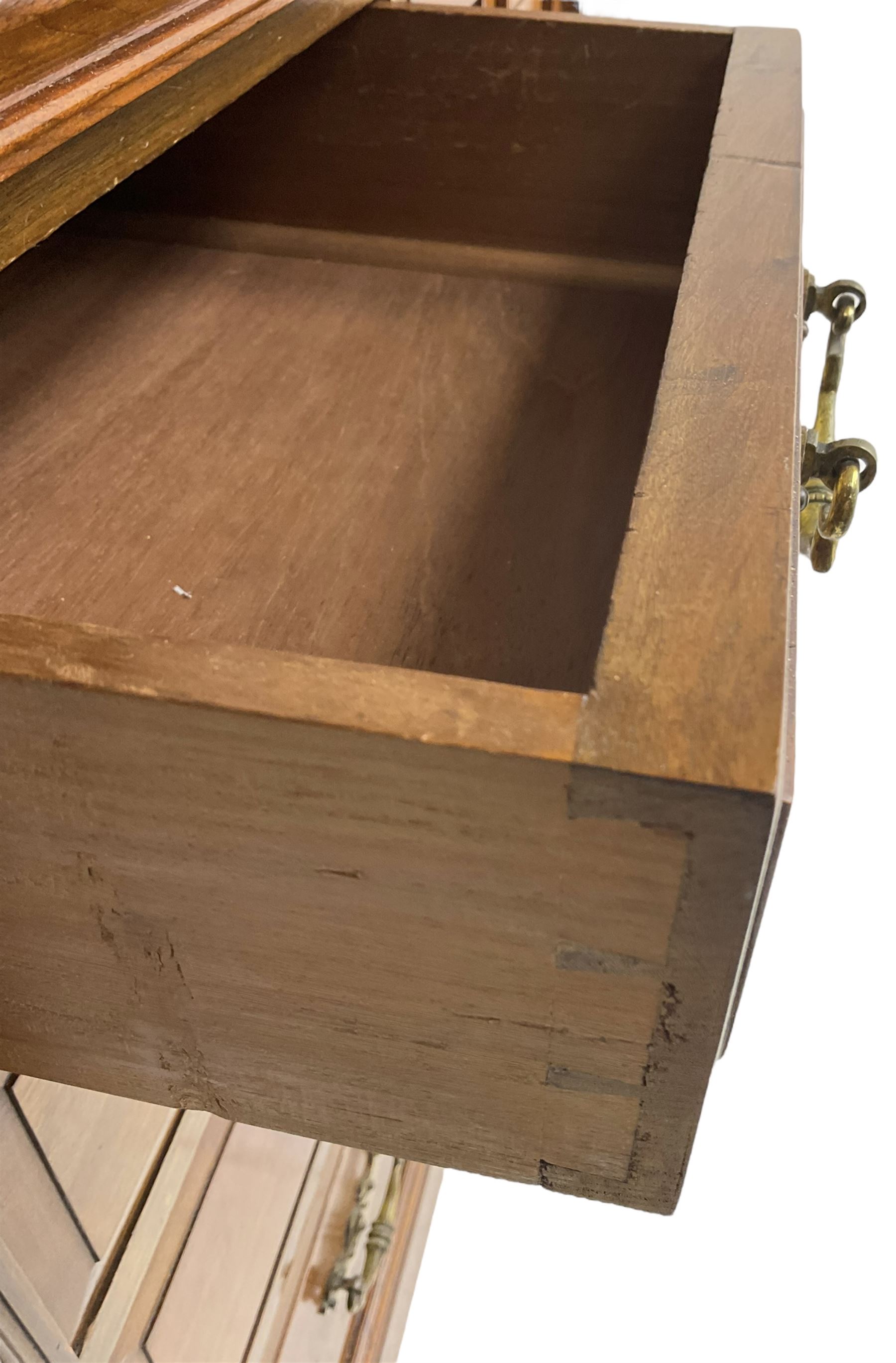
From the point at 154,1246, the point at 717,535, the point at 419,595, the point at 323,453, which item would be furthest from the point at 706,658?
the point at 154,1246

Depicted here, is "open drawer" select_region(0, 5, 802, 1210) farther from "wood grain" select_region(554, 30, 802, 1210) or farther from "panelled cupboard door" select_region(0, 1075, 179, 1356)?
"panelled cupboard door" select_region(0, 1075, 179, 1356)

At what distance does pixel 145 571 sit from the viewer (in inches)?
17.2

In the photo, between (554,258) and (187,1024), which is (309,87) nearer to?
(554,258)

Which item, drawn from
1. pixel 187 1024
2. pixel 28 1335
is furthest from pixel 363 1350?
pixel 187 1024

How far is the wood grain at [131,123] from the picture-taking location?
13.6 inches

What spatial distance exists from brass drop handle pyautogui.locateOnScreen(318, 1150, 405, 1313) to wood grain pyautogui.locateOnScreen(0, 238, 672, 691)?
2.39 feet

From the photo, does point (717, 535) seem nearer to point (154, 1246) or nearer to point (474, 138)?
point (474, 138)

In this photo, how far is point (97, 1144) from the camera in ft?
1.91

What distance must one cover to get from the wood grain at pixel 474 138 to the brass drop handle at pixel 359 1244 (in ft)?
2.65

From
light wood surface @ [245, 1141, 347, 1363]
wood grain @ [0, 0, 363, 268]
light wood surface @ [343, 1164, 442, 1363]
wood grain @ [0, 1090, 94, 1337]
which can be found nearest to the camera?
wood grain @ [0, 0, 363, 268]

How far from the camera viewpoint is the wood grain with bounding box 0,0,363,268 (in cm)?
35

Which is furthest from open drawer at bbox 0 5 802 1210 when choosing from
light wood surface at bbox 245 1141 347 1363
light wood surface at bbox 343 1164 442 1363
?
light wood surface at bbox 343 1164 442 1363

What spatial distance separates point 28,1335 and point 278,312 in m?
0.54

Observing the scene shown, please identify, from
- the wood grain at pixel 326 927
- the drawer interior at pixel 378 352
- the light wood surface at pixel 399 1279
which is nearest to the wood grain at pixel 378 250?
the drawer interior at pixel 378 352
